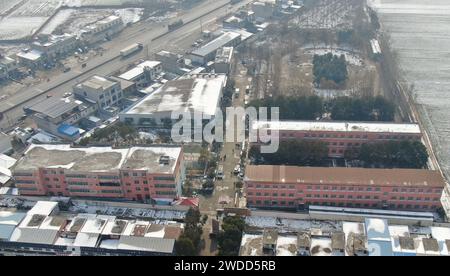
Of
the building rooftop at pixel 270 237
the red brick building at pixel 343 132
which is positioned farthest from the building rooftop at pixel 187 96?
the building rooftop at pixel 270 237

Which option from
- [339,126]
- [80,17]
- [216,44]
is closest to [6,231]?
[339,126]

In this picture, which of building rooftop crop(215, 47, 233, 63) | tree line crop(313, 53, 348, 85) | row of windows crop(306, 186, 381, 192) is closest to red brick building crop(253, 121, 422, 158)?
row of windows crop(306, 186, 381, 192)

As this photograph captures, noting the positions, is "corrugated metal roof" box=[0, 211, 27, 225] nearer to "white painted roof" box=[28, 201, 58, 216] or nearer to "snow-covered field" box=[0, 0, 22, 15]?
Answer: "white painted roof" box=[28, 201, 58, 216]

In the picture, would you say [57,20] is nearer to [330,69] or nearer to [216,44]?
[216,44]

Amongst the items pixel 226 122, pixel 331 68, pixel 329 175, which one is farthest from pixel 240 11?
pixel 329 175

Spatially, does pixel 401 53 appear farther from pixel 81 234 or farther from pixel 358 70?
pixel 81 234

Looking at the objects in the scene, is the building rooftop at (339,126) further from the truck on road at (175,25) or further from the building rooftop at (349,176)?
the truck on road at (175,25)
